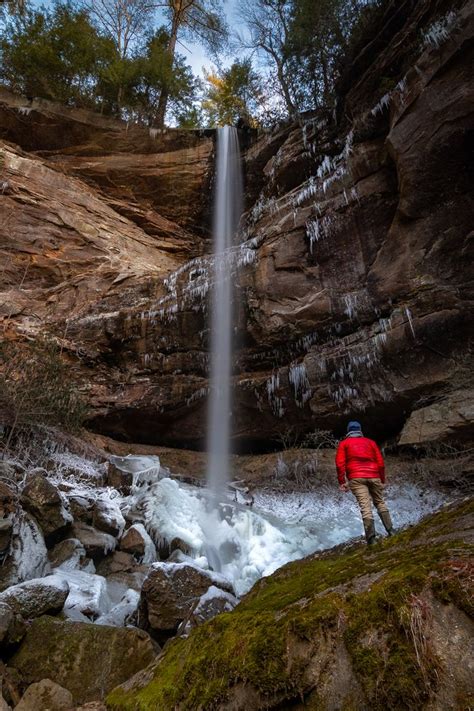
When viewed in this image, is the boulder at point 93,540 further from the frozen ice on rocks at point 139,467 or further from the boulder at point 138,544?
the frozen ice on rocks at point 139,467

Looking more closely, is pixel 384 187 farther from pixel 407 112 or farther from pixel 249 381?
pixel 249 381

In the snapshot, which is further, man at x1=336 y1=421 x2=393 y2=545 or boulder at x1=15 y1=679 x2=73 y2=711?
man at x1=336 y1=421 x2=393 y2=545

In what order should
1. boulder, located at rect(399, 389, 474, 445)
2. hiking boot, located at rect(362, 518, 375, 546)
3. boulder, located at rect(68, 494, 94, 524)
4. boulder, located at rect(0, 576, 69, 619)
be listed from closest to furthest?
boulder, located at rect(0, 576, 69, 619), hiking boot, located at rect(362, 518, 375, 546), boulder, located at rect(68, 494, 94, 524), boulder, located at rect(399, 389, 474, 445)

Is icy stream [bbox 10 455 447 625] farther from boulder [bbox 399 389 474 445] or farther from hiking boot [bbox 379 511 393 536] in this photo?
hiking boot [bbox 379 511 393 536]

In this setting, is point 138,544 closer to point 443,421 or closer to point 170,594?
point 170,594

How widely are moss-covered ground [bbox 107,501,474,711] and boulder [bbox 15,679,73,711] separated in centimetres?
70

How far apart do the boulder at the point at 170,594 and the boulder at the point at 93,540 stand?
1.67 meters

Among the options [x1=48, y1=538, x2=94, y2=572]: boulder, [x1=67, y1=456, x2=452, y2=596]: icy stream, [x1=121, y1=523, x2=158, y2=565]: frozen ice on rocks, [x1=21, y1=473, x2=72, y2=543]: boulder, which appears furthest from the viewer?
[x1=67, y1=456, x2=452, y2=596]: icy stream

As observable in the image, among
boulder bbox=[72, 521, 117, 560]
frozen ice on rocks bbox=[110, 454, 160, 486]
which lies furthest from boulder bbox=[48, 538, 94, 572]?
frozen ice on rocks bbox=[110, 454, 160, 486]

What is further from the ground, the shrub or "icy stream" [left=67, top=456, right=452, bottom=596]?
the shrub

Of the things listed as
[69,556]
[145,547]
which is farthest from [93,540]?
[145,547]

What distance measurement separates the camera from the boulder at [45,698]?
3.11 metres

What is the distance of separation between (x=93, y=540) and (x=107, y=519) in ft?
1.71

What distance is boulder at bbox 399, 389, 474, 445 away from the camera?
874cm
